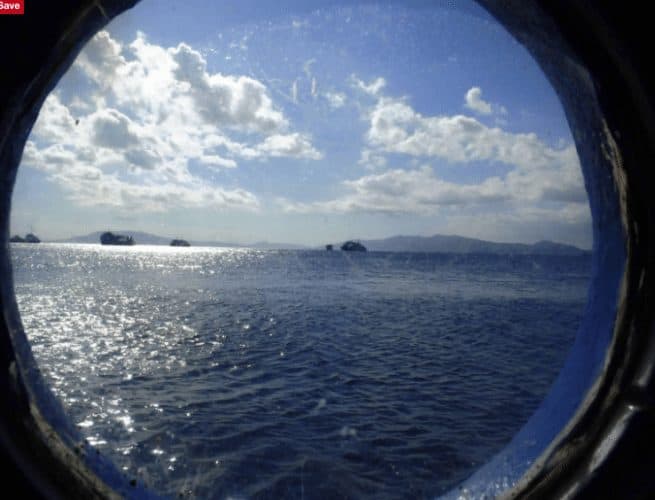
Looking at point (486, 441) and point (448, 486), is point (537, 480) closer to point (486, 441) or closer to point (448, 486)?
point (448, 486)

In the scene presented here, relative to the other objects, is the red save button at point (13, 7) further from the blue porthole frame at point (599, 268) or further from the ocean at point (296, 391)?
the ocean at point (296, 391)

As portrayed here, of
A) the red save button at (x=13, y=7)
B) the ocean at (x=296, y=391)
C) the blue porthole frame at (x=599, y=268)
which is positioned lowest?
the ocean at (x=296, y=391)

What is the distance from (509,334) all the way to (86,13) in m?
21.4

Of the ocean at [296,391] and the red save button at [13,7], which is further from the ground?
the red save button at [13,7]

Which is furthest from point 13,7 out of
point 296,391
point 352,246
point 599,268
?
point 352,246

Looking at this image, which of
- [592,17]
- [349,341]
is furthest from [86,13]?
[349,341]

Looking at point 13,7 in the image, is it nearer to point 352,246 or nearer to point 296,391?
point 296,391

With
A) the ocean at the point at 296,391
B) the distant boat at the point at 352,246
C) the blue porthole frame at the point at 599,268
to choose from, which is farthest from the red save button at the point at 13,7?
the distant boat at the point at 352,246

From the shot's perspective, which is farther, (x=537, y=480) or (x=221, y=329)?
(x=221, y=329)

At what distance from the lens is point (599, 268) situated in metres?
2.20

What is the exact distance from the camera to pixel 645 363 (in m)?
1.60

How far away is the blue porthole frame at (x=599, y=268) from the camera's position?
1.47 metres

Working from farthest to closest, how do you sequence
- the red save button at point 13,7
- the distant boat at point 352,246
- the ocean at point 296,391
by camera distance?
the distant boat at point 352,246, the ocean at point 296,391, the red save button at point 13,7

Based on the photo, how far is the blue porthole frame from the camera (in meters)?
1.47
